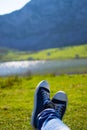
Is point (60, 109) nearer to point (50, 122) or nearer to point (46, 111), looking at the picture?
point (46, 111)

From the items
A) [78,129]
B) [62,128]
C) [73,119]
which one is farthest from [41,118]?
[73,119]

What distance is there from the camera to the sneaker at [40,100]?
7028 millimetres

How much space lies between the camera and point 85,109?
1415 cm

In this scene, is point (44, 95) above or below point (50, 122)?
above

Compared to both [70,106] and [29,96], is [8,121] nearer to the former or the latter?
[70,106]

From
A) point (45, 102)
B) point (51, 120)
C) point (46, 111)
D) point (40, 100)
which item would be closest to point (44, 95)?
point (40, 100)

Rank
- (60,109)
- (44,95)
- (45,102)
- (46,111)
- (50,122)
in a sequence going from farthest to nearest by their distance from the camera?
(44,95)
(60,109)
(45,102)
(46,111)
(50,122)

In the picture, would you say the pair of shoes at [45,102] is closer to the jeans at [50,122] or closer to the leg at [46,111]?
the leg at [46,111]

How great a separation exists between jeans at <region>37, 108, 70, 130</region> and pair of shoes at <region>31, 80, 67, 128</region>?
2.28 feet

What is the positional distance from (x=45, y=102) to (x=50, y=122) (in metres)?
1.82

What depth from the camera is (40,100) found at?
7.66 meters

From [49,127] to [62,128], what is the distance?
1.71ft

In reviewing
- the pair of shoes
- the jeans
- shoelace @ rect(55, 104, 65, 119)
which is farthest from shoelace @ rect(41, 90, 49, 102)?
the jeans

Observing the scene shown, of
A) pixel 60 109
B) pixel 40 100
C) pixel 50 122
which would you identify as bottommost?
pixel 60 109
